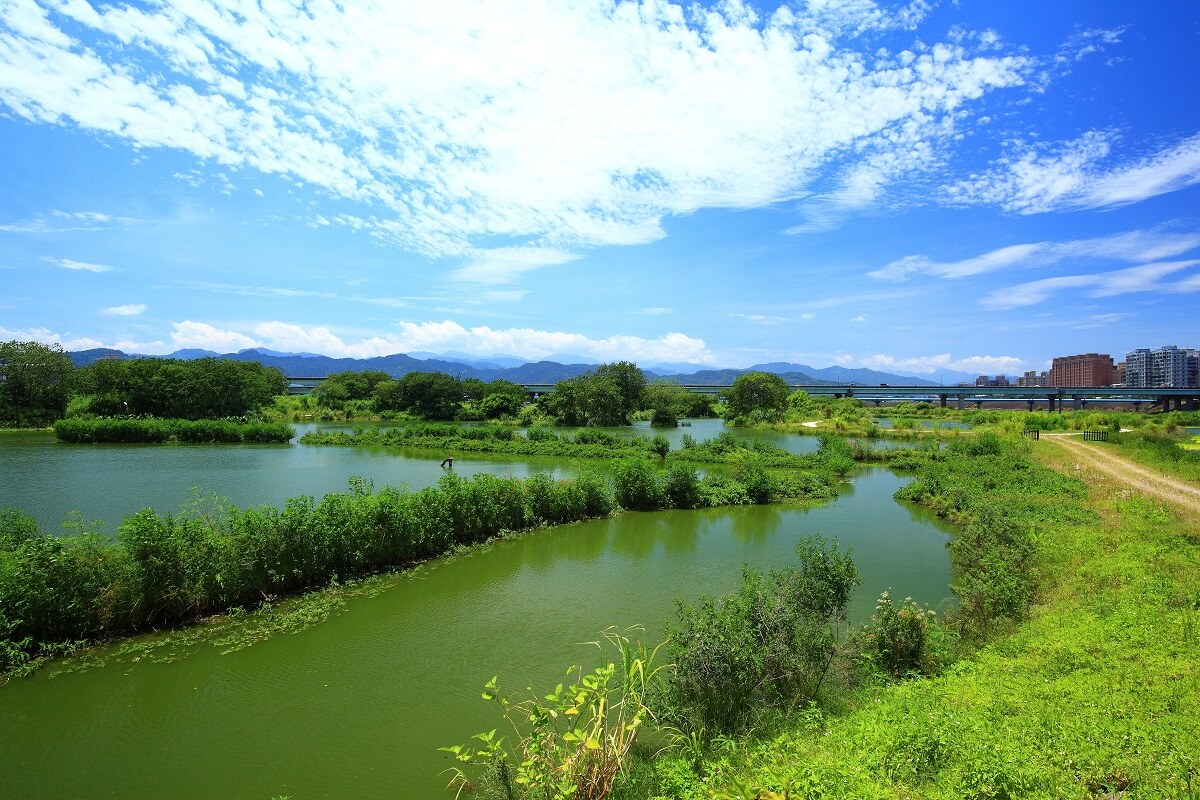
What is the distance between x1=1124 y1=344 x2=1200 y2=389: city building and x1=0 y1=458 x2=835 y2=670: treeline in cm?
16566

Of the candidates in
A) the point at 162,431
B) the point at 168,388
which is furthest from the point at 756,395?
the point at 168,388

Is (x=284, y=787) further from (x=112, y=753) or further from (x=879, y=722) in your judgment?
(x=879, y=722)

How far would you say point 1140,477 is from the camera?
2552 centimetres

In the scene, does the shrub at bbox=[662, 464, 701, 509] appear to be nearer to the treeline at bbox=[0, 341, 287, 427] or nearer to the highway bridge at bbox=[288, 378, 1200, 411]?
the treeline at bbox=[0, 341, 287, 427]

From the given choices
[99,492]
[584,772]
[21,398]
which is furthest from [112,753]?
[21,398]

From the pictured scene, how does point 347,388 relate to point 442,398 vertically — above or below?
above

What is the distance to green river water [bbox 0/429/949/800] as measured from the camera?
7.76 m

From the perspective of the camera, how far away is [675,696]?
318 inches

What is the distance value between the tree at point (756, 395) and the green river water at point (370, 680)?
52347 mm

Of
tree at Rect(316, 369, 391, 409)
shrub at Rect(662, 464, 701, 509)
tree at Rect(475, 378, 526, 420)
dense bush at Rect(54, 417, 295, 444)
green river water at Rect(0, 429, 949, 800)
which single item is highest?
tree at Rect(316, 369, 391, 409)

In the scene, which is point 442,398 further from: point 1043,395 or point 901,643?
point 1043,395

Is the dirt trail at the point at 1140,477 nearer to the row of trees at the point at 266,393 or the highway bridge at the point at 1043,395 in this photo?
the row of trees at the point at 266,393

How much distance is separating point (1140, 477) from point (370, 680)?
32.7 meters

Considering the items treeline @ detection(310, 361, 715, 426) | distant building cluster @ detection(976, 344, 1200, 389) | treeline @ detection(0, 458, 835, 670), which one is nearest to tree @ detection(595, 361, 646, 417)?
treeline @ detection(310, 361, 715, 426)
